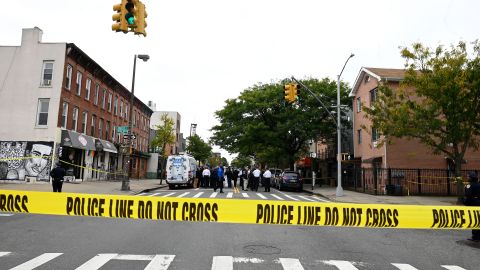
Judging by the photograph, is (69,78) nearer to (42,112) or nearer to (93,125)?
(42,112)

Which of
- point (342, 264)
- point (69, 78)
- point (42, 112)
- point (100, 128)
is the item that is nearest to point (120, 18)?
point (342, 264)

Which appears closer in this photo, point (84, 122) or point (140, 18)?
point (140, 18)

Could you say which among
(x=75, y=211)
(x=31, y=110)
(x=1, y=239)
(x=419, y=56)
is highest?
(x=419, y=56)

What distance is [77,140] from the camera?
29297 millimetres

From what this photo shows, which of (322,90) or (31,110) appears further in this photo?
(322,90)

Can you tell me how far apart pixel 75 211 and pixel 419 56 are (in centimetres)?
1897

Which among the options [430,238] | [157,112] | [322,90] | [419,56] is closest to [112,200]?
[430,238]

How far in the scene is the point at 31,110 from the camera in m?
27.1

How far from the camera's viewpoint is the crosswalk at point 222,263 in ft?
19.6

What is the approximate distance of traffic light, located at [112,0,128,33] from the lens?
946 centimetres

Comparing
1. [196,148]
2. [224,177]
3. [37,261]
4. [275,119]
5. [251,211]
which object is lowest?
[37,261]

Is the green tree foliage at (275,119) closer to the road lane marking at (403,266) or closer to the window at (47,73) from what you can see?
the window at (47,73)

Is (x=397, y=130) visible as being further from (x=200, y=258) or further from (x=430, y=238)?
(x=200, y=258)

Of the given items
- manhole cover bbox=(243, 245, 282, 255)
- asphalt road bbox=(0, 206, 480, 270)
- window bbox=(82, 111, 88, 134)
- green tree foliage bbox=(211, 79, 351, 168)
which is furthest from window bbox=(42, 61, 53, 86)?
manhole cover bbox=(243, 245, 282, 255)
